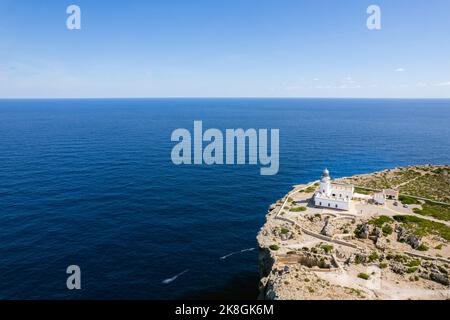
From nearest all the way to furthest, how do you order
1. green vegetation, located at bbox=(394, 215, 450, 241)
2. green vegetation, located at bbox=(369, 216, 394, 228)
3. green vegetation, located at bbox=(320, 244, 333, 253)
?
green vegetation, located at bbox=(320, 244, 333, 253), green vegetation, located at bbox=(394, 215, 450, 241), green vegetation, located at bbox=(369, 216, 394, 228)

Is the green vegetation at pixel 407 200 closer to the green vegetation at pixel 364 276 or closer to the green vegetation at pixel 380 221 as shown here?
the green vegetation at pixel 380 221

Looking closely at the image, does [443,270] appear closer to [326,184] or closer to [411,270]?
[411,270]

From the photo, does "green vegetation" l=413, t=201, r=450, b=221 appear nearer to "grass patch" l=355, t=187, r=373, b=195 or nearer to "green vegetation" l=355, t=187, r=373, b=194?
"grass patch" l=355, t=187, r=373, b=195

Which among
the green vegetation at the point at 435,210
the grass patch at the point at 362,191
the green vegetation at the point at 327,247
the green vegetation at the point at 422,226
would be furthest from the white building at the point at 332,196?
the green vegetation at the point at 327,247

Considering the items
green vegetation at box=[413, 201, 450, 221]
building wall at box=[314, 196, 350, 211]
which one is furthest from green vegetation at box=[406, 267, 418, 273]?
green vegetation at box=[413, 201, 450, 221]
